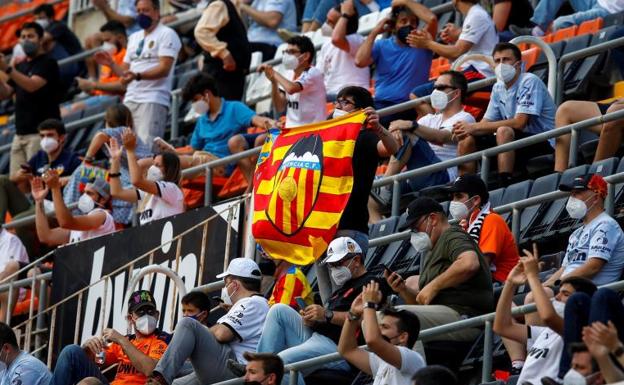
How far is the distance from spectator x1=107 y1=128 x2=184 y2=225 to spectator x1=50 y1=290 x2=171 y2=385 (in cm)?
199

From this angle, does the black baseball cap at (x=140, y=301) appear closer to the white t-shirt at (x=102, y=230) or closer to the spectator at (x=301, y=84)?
the white t-shirt at (x=102, y=230)

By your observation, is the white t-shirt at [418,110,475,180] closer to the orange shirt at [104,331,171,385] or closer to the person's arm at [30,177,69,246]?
the orange shirt at [104,331,171,385]

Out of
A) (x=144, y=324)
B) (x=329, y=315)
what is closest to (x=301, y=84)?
(x=144, y=324)

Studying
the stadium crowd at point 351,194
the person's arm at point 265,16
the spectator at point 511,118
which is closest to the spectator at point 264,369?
the stadium crowd at point 351,194

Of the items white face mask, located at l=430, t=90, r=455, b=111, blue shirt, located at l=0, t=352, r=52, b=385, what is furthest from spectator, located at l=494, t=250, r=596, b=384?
blue shirt, located at l=0, t=352, r=52, b=385

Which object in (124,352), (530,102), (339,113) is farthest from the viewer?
(530,102)

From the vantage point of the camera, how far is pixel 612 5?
53.5ft

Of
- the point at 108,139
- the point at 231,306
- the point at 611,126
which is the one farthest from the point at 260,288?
the point at 108,139

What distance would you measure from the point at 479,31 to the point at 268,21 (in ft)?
14.7

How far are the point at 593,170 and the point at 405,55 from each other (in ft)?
11.5

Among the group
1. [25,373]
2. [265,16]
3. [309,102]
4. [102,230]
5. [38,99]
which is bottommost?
[38,99]

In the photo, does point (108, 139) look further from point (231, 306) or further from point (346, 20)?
point (231, 306)

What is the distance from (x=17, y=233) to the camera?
17.1m

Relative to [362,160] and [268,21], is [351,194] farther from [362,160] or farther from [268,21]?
[268,21]
